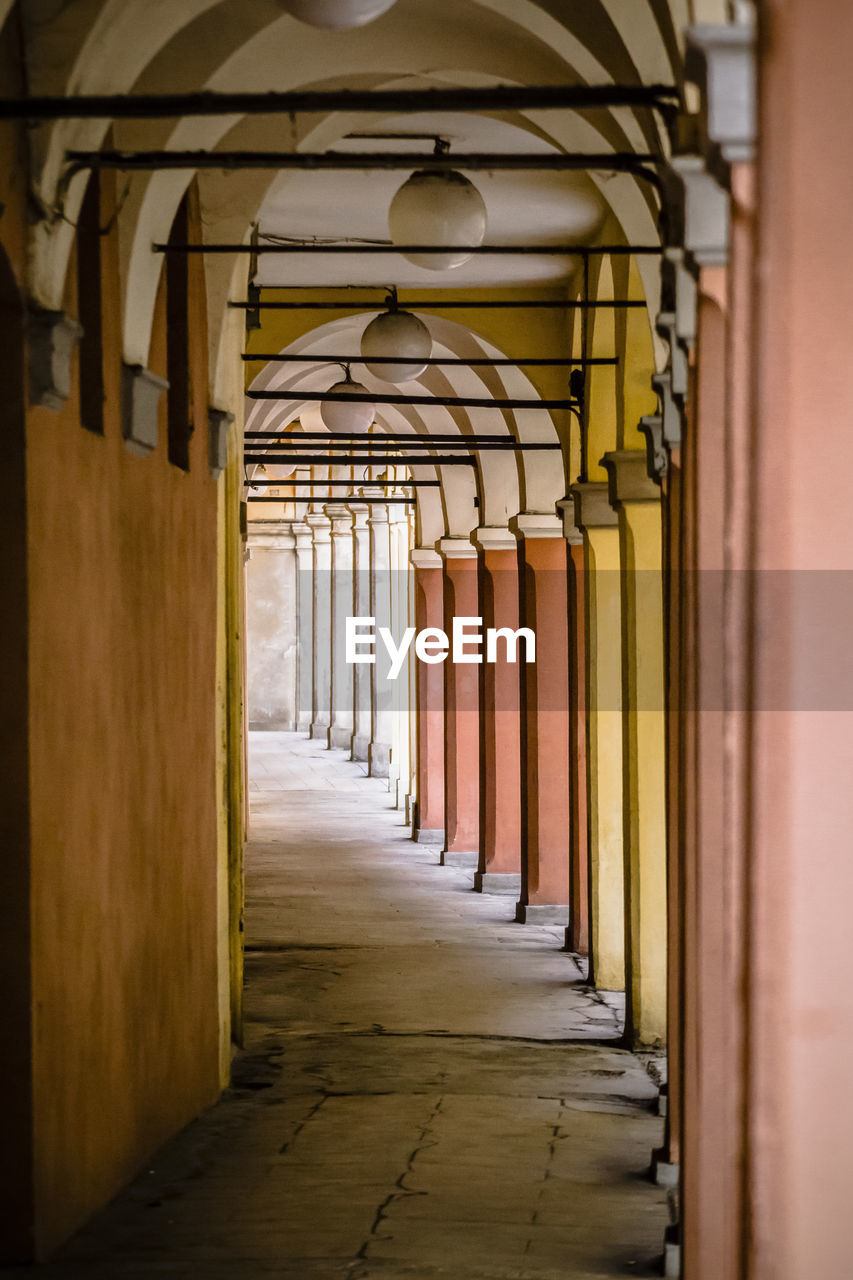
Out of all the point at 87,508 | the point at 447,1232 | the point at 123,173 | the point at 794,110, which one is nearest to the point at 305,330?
the point at 123,173

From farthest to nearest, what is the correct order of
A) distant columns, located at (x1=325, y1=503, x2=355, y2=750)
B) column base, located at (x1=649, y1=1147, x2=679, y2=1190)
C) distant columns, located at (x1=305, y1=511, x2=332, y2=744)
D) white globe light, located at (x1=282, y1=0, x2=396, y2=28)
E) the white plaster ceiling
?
distant columns, located at (x1=305, y1=511, x2=332, y2=744), distant columns, located at (x1=325, y1=503, x2=355, y2=750), the white plaster ceiling, column base, located at (x1=649, y1=1147, x2=679, y2=1190), white globe light, located at (x1=282, y1=0, x2=396, y2=28)

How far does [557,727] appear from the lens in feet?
56.6

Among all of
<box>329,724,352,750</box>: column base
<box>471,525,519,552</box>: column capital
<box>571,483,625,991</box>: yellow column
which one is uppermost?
<box>471,525,519,552</box>: column capital

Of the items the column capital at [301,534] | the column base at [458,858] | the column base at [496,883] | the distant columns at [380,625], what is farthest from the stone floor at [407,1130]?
the column capital at [301,534]

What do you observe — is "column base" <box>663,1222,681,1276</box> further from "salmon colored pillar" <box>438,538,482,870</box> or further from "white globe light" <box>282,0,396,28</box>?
"salmon colored pillar" <box>438,538,482,870</box>

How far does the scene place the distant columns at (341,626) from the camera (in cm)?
4134

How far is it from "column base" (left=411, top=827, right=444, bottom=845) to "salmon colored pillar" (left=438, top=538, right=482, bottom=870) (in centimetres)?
187

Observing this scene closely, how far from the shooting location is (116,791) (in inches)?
323

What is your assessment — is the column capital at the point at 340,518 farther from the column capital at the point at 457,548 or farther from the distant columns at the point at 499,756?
the distant columns at the point at 499,756

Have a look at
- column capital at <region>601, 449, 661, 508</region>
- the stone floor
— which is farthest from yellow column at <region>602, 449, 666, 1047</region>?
the stone floor

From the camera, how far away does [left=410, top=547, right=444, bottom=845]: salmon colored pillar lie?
79.4ft

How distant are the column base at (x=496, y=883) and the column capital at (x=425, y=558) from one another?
677cm

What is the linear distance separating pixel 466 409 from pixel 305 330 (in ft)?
12.8

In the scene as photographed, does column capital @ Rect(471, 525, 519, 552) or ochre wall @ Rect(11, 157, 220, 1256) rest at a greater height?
column capital @ Rect(471, 525, 519, 552)
